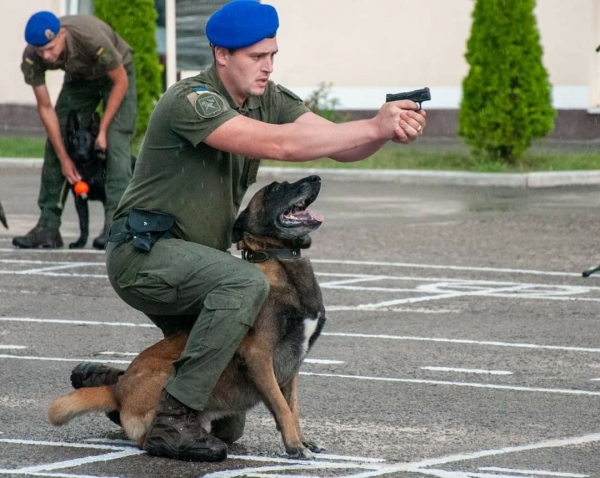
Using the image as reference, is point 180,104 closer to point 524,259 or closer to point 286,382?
point 286,382

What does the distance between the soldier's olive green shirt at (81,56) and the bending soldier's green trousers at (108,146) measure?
254 mm

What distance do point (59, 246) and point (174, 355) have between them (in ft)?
22.9

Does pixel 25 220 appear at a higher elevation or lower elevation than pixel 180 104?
lower

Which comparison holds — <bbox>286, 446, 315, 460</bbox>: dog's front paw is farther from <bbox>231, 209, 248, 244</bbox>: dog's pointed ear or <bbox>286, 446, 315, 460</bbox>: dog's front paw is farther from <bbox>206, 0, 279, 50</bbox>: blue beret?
<bbox>206, 0, 279, 50</bbox>: blue beret

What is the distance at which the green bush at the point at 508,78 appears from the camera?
61.9 feet

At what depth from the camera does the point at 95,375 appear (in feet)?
19.2

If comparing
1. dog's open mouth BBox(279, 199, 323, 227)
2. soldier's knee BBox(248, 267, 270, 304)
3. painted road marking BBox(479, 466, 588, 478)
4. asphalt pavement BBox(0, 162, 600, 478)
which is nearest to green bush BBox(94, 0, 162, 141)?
asphalt pavement BBox(0, 162, 600, 478)

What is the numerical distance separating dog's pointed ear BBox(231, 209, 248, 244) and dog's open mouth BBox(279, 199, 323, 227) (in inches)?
7.2

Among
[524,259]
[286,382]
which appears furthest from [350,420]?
[524,259]

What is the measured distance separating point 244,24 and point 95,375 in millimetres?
1599

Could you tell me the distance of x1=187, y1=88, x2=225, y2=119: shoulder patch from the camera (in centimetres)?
526

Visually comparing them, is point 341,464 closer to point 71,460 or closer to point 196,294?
point 196,294

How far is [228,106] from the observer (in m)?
5.32

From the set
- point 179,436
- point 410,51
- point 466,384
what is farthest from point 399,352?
point 410,51
